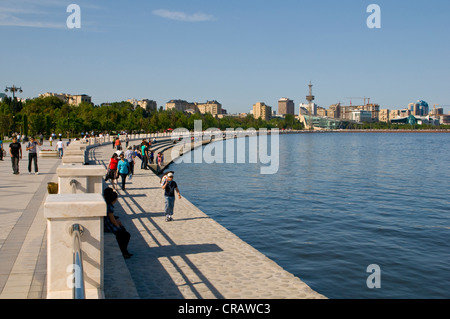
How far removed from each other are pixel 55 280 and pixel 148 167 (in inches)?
919

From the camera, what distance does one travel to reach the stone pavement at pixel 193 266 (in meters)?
7.15

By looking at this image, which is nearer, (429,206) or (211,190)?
(429,206)

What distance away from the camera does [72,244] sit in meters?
4.59

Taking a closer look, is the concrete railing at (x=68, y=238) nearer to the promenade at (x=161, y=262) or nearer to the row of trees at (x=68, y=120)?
the promenade at (x=161, y=262)

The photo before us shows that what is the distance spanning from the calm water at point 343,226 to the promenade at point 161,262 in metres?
2.28

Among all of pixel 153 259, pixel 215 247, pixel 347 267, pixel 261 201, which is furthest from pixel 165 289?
pixel 261 201

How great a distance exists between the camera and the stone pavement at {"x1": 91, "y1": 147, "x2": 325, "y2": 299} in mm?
7152

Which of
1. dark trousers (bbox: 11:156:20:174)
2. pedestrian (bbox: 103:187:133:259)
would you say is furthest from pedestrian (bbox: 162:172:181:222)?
dark trousers (bbox: 11:156:20:174)

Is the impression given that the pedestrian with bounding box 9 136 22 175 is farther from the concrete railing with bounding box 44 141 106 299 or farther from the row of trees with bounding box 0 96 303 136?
the row of trees with bounding box 0 96 303 136

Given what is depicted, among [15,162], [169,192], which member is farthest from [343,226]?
[15,162]

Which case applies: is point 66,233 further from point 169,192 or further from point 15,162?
point 15,162

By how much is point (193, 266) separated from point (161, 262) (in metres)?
0.65
